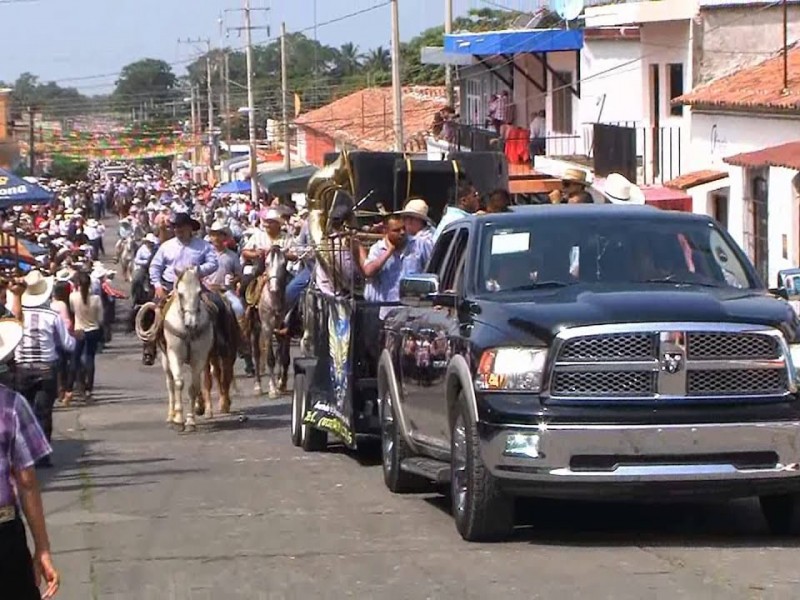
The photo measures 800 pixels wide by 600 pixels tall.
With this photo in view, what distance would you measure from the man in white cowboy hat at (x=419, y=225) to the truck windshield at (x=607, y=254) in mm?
3521

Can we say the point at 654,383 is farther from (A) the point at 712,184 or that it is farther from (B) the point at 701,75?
(B) the point at 701,75

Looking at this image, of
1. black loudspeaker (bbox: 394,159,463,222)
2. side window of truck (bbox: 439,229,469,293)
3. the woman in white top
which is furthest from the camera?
the woman in white top

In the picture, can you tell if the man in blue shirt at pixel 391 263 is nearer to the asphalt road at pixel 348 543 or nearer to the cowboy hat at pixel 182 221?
the asphalt road at pixel 348 543

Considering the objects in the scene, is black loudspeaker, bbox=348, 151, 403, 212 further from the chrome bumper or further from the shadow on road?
the chrome bumper

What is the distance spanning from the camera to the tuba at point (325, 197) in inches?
663

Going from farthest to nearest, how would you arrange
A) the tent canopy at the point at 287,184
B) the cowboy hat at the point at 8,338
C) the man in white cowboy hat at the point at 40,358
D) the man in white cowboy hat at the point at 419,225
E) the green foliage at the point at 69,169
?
the green foliage at the point at 69,169, the tent canopy at the point at 287,184, the man in white cowboy hat at the point at 40,358, the man in white cowboy hat at the point at 419,225, the cowboy hat at the point at 8,338

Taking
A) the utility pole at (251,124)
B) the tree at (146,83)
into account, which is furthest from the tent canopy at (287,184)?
the tree at (146,83)

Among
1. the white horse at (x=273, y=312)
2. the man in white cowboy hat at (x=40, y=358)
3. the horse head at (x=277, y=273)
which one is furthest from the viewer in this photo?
the horse head at (x=277, y=273)

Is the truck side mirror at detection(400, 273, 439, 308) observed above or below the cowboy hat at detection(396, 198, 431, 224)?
below

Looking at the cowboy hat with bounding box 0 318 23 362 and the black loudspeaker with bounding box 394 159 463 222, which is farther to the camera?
the black loudspeaker with bounding box 394 159 463 222

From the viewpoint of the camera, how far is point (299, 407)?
56.2 ft

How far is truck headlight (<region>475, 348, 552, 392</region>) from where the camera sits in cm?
1019

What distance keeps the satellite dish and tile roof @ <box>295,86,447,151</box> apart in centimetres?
1863

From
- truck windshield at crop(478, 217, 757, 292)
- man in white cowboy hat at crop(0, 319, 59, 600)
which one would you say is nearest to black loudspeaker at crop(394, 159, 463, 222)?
truck windshield at crop(478, 217, 757, 292)
